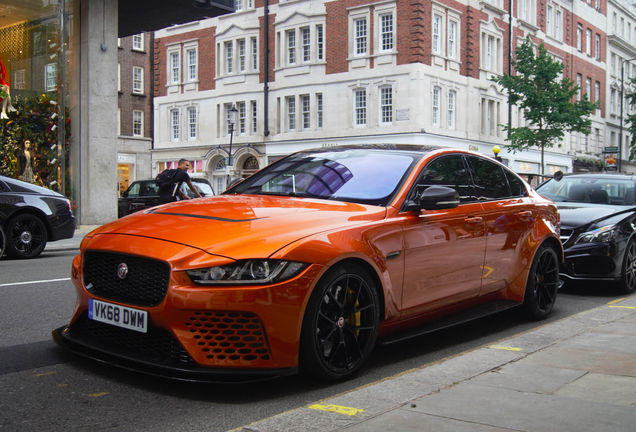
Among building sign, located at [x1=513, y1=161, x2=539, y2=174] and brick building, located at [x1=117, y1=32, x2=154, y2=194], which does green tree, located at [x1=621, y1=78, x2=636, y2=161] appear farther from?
brick building, located at [x1=117, y1=32, x2=154, y2=194]

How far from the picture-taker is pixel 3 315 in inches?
231

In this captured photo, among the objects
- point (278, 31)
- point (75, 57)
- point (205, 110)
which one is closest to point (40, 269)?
point (75, 57)

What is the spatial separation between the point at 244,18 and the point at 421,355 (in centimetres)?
3994

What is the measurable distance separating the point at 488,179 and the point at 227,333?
126 inches

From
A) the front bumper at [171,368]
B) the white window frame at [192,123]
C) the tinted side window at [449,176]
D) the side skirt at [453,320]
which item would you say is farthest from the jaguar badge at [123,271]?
the white window frame at [192,123]

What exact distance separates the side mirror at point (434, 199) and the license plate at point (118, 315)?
1.99 meters

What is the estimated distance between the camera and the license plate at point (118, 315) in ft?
12.2

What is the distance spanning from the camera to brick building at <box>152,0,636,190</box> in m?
35.7

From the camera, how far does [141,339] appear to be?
A: 380 centimetres

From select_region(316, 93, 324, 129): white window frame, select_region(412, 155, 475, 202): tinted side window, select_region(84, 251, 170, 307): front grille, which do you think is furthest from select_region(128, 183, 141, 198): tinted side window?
select_region(84, 251, 170, 307): front grille

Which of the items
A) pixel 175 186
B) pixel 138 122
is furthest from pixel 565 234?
pixel 138 122

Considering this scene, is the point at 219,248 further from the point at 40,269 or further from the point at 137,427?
the point at 40,269

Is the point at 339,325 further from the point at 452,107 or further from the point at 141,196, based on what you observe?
the point at 452,107

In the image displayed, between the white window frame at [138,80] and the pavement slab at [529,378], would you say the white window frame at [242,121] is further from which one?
the pavement slab at [529,378]
